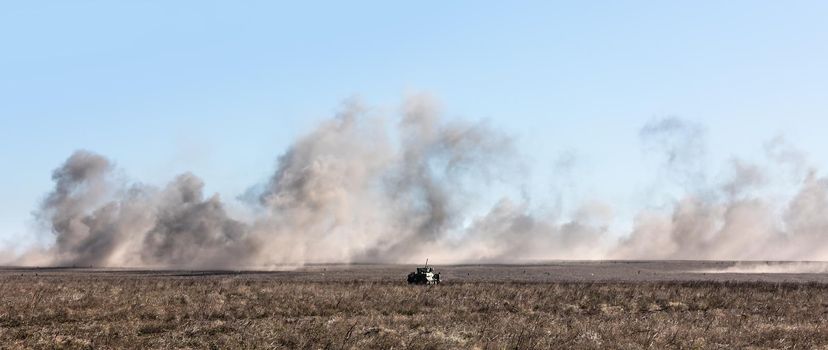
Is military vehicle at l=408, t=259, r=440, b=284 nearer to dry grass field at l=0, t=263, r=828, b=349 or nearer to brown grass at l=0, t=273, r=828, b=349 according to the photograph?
brown grass at l=0, t=273, r=828, b=349

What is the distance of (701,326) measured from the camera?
3597cm

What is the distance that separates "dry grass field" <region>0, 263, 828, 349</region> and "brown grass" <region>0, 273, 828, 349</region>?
2.8 inches

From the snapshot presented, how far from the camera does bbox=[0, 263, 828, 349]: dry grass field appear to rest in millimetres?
28969

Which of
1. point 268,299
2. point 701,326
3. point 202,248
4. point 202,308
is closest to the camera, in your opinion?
point 701,326

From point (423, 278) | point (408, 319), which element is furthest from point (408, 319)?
point (423, 278)

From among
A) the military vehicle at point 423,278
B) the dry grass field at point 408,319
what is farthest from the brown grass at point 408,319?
the military vehicle at point 423,278

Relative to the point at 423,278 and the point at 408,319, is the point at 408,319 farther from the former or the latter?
the point at 423,278

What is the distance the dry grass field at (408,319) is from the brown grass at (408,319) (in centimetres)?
7

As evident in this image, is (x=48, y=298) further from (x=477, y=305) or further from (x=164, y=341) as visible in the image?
(x=477, y=305)

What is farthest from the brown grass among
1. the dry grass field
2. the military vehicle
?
the military vehicle

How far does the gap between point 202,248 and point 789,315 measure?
459ft

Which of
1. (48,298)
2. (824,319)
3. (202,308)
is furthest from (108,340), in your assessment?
(824,319)

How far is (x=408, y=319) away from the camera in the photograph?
35.8m

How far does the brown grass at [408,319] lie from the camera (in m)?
29.0
